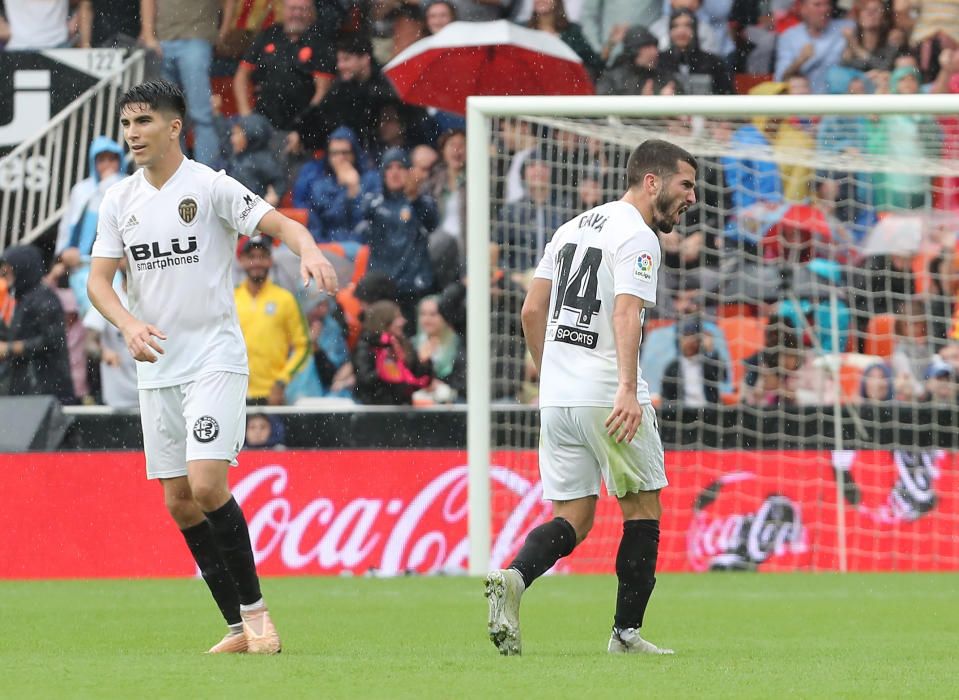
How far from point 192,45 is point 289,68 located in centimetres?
91

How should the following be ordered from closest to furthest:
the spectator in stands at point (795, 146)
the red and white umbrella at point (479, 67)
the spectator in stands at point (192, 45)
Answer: the spectator in stands at point (795, 146)
the red and white umbrella at point (479, 67)
the spectator in stands at point (192, 45)

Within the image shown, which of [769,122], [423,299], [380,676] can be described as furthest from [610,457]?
[769,122]

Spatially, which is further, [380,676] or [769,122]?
[769,122]

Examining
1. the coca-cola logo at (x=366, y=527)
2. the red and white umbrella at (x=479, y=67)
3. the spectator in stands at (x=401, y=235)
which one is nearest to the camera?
the coca-cola logo at (x=366, y=527)

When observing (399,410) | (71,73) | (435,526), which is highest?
(71,73)

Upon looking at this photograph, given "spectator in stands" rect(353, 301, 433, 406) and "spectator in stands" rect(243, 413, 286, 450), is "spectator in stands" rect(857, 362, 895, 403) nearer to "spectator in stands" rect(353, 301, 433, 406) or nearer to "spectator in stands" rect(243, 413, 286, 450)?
"spectator in stands" rect(353, 301, 433, 406)

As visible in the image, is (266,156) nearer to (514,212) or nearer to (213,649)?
(514,212)

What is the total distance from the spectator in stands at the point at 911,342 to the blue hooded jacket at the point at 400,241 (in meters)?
3.84

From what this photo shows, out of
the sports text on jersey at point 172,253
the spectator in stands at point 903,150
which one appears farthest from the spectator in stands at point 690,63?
the sports text on jersey at point 172,253

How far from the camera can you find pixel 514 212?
14.0 m

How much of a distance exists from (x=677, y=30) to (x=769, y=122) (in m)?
1.66

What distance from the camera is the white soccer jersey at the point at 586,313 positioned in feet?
20.5

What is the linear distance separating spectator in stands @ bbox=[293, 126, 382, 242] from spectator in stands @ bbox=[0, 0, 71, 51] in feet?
9.26

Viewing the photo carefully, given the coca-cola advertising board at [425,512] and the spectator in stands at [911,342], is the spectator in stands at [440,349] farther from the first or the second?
the spectator in stands at [911,342]
